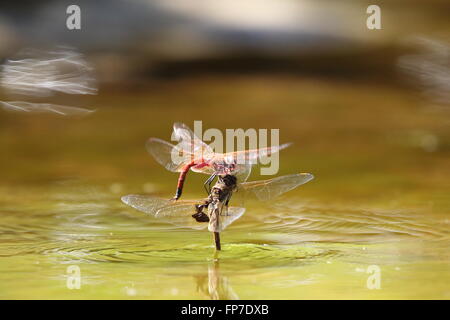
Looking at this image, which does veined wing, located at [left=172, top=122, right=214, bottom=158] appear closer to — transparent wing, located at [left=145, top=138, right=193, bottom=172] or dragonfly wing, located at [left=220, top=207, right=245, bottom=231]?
transparent wing, located at [left=145, top=138, right=193, bottom=172]

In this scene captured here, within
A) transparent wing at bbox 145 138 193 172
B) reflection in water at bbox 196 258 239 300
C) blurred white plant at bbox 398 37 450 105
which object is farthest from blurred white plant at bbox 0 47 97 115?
blurred white plant at bbox 398 37 450 105

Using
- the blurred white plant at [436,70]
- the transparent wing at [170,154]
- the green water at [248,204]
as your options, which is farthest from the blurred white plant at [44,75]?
the blurred white plant at [436,70]

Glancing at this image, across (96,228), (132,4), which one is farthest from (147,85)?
(96,228)

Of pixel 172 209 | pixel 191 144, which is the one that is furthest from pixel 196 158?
pixel 172 209

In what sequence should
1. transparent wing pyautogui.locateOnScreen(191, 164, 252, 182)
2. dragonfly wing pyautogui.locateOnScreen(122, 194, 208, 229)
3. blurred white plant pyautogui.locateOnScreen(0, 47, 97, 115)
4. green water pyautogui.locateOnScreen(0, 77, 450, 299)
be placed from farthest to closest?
1. blurred white plant pyautogui.locateOnScreen(0, 47, 97, 115)
2. dragonfly wing pyautogui.locateOnScreen(122, 194, 208, 229)
3. transparent wing pyautogui.locateOnScreen(191, 164, 252, 182)
4. green water pyautogui.locateOnScreen(0, 77, 450, 299)

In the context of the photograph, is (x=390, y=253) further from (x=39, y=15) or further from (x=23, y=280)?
(x=39, y=15)

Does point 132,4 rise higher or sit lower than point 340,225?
higher

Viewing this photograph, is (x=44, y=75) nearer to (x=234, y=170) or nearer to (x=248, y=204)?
(x=248, y=204)
